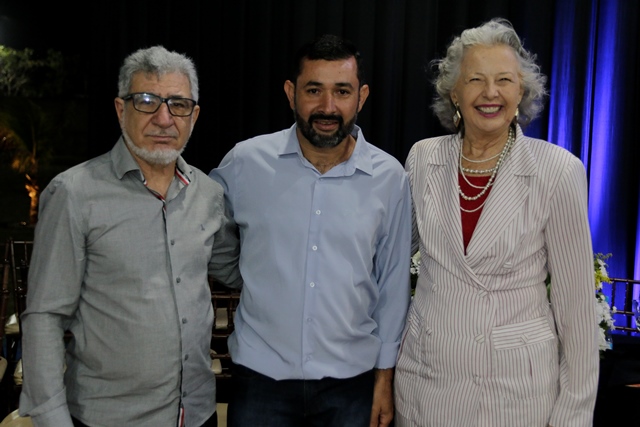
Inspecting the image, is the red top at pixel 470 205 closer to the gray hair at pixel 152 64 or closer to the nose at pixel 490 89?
the nose at pixel 490 89

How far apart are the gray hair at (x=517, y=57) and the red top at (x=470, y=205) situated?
0.65 feet

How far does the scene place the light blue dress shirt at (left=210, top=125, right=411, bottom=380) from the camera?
2016mm

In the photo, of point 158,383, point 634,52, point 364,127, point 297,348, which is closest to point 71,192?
point 158,383

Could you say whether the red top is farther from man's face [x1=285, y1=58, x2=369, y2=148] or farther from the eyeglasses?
the eyeglasses

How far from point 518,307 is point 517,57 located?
644 millimetres

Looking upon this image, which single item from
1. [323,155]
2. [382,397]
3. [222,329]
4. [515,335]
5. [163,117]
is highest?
[163,117]

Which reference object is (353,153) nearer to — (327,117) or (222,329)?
(327,117)

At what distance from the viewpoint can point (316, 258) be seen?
6.63ft

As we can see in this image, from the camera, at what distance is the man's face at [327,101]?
81.0 inches

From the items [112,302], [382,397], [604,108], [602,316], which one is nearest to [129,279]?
[112,302]

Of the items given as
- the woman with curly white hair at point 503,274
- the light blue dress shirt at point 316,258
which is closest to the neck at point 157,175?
the light blue dress shirt at point 316,258

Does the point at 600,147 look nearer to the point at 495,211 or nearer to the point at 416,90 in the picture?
the point at 416,90

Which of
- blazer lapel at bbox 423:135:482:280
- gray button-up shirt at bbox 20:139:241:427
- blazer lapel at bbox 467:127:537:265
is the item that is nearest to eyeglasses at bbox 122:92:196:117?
gray button-up shirt at bbox 20:139:241:427

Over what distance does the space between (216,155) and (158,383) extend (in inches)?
174
